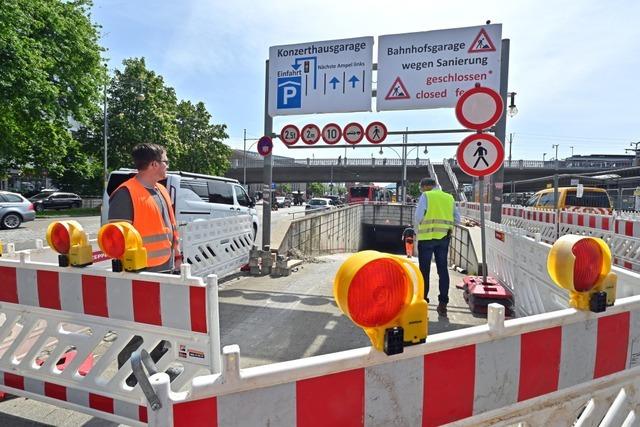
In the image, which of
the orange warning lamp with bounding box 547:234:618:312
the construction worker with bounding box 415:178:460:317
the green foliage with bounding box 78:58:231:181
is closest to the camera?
the orange warning lamp with bounding box 547:234:618:312

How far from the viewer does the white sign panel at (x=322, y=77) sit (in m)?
8.07

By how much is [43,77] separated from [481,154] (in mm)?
17118

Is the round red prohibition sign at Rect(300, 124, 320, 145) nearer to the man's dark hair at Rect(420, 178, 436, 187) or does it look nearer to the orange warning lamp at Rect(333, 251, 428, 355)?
the man's dark hair at Rect(420, 178, 436, 187)

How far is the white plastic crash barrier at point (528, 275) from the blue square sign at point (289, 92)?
471 cm

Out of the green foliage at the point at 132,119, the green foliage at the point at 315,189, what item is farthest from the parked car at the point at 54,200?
the green foliage at the point at 315,189

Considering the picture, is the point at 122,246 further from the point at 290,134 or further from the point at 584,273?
the point at 290,134

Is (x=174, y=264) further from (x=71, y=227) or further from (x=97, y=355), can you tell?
(x=97, y=355)

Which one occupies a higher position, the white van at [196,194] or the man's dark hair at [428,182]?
the man's dark hair at [428,182]

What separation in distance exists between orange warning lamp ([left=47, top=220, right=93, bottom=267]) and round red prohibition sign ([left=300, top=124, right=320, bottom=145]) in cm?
624

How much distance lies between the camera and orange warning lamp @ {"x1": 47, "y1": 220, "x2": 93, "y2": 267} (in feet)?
8.70

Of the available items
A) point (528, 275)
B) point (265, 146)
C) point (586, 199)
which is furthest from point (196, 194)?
point (586, 199)

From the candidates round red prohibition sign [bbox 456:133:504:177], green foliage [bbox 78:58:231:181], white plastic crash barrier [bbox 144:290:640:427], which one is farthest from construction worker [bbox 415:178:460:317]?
green foliage [bbox 78:58:231:181]

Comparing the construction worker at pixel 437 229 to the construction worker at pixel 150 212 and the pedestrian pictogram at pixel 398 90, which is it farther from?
the pedestrian pictogram at pixel 398 90

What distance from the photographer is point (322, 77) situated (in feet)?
26.8
